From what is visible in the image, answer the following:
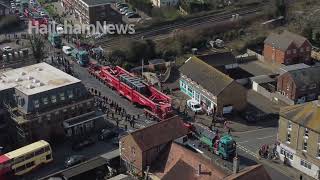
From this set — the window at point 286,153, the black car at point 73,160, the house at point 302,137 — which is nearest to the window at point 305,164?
the house at point 302,137

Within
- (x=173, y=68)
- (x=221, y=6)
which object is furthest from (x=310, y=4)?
(x=173, y=68)

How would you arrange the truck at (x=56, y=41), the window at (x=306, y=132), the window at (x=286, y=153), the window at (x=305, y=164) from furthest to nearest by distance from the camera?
the truck at (x=56, y=41) < the window at (x=286, y=153) < the window at (x=305, y=164) < the window at (x=306, y=132)

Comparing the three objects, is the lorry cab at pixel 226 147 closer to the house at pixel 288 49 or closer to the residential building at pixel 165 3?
the house at pixel 288 49

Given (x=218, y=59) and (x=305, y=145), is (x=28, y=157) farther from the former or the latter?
(x=218, y=59)

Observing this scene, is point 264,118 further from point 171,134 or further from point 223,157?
point 171,134

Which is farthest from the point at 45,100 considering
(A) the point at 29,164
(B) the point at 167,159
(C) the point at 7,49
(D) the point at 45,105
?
(C) the point at 7,49

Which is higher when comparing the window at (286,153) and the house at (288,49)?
the house at (288,49)

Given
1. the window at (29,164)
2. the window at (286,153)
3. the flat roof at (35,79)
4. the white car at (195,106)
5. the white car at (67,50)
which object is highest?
the flat roof at (35,79)
